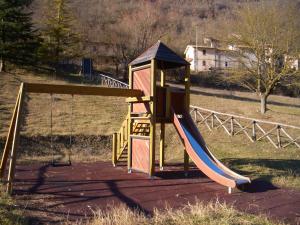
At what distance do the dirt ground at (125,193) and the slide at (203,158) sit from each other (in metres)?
0.31

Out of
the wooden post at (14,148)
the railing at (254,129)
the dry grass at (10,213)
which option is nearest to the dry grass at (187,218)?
the dry grass at (10,213)

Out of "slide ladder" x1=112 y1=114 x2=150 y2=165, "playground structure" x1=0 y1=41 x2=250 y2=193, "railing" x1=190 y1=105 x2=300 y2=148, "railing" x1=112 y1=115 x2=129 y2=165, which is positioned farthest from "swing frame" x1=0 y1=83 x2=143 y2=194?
"railing" x1=190 y1=105 x2=300 y2=148

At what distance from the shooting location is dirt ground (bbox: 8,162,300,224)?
25.0 ft

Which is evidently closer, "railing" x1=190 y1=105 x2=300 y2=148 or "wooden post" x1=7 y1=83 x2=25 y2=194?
"wooden post" x1=7 y1=83 x2=25 y2=194

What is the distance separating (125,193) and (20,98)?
358 centimetres

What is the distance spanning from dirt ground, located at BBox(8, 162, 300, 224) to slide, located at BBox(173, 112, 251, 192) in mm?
312

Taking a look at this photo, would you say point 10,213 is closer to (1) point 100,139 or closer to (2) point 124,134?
(2) point 124,134

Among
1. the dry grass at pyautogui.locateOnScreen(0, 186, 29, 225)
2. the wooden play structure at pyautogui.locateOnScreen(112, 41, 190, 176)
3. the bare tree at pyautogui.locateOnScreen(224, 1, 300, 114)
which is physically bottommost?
the dry grass at pyautogui.locateOnScreen(0, 186, 29, 225)

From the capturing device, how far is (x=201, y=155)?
36.1ft

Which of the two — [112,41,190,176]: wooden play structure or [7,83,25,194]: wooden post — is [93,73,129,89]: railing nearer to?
[112,41,190,176]: wooden play structure

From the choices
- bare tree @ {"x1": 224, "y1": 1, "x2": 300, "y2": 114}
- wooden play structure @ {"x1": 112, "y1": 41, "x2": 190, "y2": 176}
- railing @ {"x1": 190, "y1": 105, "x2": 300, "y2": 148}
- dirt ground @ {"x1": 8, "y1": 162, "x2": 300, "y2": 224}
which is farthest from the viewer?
bare tree @ {"x1": 224, "y1": 1, "x2": 300, "y2": 114}

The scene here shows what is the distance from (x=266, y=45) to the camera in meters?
29.1

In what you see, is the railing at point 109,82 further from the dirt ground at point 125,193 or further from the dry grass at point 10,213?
the dry grass at point 10,213

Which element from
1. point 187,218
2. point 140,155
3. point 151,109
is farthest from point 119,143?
point 187,218
